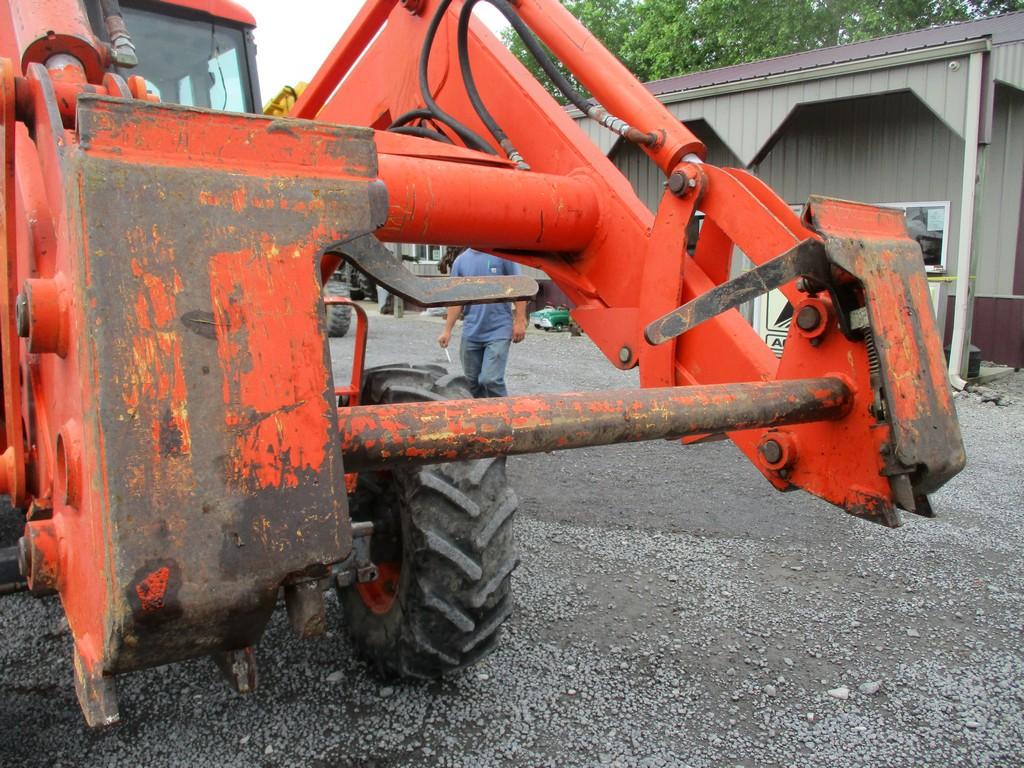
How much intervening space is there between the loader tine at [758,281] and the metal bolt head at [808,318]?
114mm

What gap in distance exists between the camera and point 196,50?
14.7ft

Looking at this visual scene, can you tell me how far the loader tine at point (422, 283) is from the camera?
5.49 ft

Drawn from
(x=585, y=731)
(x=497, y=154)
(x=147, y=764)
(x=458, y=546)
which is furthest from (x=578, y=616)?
(x=497, y=154)

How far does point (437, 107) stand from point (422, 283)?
5.54ft

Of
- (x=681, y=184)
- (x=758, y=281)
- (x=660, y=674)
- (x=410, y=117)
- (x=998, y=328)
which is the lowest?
(x=660, y=674)

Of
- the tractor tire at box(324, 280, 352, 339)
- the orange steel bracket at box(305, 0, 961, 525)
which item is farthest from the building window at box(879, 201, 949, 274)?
the orange steel bracket at box(305, 0, 961, 525)

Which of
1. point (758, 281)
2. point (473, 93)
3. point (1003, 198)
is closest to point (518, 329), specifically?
point (473, 93)

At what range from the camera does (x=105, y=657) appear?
127cm

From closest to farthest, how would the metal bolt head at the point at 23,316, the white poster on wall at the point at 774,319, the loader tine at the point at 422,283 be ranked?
the metal bolt head at the point at 23,316, the loader tine at the point at 422,283, the white poster on wall at the point at 774,319

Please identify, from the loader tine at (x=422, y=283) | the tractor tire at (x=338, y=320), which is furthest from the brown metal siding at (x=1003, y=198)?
the loader tine at (x=422, y=283)

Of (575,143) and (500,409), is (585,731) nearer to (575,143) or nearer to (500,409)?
(500,409)

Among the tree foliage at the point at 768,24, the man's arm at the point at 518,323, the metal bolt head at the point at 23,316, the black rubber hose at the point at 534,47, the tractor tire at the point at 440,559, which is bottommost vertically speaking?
the tractor tire at the point at 440,559

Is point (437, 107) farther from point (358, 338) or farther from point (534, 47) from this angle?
point (358, 338)

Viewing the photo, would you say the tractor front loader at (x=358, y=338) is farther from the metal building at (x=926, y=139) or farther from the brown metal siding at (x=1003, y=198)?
the brown metal siding at (x=1003, y=198)
